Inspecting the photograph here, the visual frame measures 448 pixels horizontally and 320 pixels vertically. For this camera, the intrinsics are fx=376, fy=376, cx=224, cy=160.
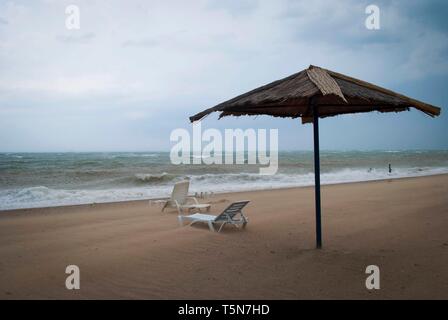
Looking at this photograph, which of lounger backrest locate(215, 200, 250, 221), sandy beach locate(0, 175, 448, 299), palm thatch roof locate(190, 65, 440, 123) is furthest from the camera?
lounger backrest locate(215, 200, 250, 221)

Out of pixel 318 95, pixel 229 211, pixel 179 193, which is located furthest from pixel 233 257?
pixel 179 193

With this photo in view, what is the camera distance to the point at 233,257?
18.6ft

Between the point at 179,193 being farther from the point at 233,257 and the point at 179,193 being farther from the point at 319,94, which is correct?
the point at 319,94

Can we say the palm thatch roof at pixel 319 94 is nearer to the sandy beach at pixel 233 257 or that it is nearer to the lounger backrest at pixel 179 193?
the sandy beach at pixel 233 257

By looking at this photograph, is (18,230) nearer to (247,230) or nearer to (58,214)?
(58,214)

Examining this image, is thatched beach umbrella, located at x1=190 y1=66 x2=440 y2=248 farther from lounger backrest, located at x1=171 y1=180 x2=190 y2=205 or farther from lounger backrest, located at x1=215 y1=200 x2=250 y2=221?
lounger backrest, located at x1=171 y1=180 x2=190 y2=205

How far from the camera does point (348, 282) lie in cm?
451

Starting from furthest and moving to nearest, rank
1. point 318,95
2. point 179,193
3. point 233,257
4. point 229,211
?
1. point 179,193
2. point 229,211
3. point 233,257
4. point 318,95

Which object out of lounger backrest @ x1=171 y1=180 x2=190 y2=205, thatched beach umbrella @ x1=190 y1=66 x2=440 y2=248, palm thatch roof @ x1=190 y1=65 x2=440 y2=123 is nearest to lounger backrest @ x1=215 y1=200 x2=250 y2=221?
thatched beach umbrella @ x1=190 y1=66 x2=440 y2=248

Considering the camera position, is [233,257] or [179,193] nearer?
[233,257]

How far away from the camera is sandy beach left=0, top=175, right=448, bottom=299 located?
14.3 ft
